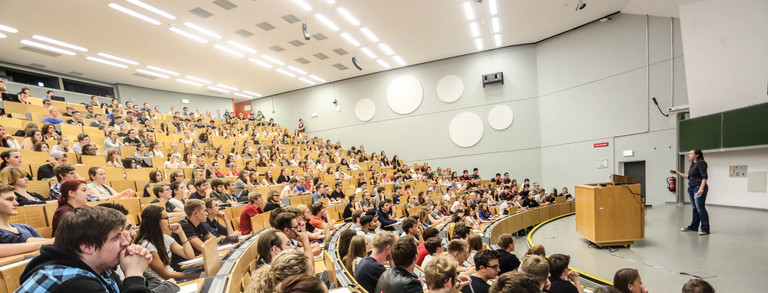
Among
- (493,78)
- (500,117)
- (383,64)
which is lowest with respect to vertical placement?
(500,117)

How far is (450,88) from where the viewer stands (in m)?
13.4

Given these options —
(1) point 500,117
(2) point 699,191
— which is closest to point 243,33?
(1) point 500,117

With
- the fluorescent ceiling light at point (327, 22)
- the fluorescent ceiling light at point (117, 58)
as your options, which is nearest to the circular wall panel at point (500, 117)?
the fluorescent ceiling light at point (327, 22)

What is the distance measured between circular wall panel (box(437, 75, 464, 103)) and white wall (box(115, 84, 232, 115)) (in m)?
11.7

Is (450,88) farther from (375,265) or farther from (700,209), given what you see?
(375,265)

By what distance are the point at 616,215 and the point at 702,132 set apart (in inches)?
202

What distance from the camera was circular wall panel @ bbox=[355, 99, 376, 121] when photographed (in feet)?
48.3

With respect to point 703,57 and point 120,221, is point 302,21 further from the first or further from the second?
point 703,57

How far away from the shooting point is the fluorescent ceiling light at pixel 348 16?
27.3 ft

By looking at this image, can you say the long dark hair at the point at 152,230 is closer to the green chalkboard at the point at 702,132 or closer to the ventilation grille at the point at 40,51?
the green chalkboard at the point at 702,132

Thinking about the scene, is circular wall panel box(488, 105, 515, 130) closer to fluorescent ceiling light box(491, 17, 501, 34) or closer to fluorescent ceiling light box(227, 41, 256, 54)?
fluorescent ceiling light box(491, 17, 501, 34)

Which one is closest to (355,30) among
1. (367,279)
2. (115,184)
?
(115,184)

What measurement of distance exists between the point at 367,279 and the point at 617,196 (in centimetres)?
441

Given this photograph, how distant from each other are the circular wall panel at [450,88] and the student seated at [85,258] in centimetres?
1291
